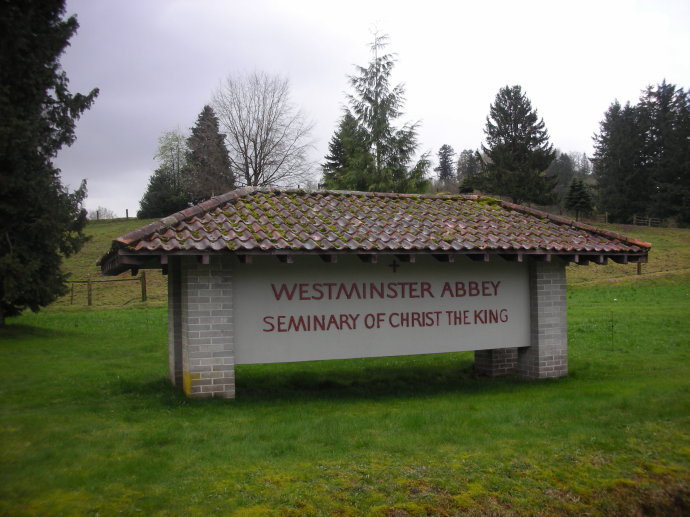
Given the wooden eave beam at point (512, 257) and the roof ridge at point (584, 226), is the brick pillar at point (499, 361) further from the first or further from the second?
the roof ridge at point (584, 226)

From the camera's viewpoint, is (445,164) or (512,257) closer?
(512,257)

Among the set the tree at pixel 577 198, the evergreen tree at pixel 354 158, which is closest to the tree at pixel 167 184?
the evergreen tree at pixel 354 158

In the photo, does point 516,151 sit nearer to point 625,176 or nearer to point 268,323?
point 625,176

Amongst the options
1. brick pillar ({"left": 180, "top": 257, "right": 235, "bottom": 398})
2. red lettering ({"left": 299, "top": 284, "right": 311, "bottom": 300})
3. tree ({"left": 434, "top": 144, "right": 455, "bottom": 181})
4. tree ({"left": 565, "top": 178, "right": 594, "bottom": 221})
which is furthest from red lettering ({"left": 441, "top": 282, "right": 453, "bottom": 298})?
tree ({"left": 434, "top": 144, "right": 455, "bottom": 181})

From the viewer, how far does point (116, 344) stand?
1798cm

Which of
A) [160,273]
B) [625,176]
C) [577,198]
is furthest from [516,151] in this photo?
[160,273]

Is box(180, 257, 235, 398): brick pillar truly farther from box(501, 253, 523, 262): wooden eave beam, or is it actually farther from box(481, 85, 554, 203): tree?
box(481, 85, 554, 203): tree

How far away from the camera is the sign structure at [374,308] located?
1006 centimetres

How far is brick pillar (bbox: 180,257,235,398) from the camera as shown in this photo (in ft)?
31.5

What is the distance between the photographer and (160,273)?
42.4m

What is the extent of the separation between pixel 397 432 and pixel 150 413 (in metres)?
3.78

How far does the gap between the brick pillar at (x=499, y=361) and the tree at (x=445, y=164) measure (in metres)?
90.6

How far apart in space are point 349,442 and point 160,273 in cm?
3720

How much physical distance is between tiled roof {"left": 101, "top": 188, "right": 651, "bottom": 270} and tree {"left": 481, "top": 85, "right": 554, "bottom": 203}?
39.8 meters
